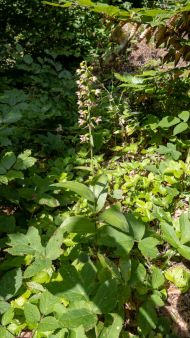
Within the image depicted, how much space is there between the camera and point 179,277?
229 centimetres

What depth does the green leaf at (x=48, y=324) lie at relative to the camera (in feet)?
5.77

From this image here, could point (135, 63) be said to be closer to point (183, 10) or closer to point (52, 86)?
point (52, 86)

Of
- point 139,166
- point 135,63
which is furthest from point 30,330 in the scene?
point 135,63

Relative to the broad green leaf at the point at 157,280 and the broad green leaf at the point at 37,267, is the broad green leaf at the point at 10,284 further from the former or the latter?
the broad green leaf at the point at 157,280

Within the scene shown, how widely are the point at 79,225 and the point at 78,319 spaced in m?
0.52

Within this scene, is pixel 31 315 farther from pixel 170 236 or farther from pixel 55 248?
pixel 170 236

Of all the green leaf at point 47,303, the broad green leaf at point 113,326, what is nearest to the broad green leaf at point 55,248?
the green leaf at point 47,303

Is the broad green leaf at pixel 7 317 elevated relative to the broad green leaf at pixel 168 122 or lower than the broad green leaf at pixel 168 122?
lower

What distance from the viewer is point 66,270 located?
1.78 metres

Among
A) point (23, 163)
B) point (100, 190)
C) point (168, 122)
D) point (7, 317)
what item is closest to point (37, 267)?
point (7, 317)

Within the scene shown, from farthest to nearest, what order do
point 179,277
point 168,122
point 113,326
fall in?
point 168,122 < point 179,277 < point 113,326

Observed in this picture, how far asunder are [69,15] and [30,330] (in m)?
6.43

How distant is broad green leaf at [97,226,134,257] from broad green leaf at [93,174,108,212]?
7.0 inches

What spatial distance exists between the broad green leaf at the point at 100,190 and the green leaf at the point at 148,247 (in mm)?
318
